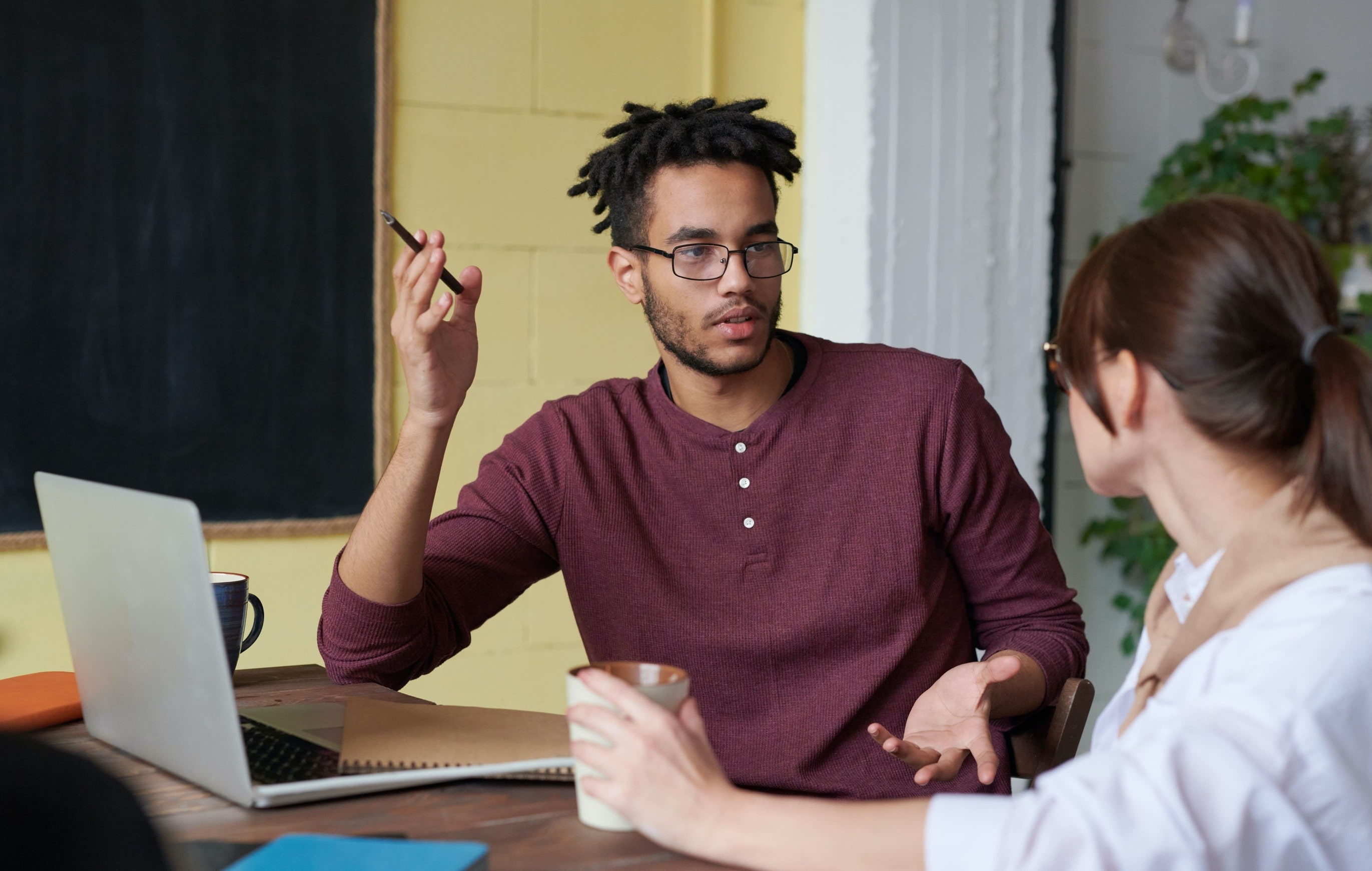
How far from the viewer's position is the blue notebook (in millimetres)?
709

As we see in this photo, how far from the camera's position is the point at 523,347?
2455mm

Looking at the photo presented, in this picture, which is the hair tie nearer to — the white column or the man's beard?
the man's beard

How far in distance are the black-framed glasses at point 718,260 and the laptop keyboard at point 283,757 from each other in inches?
30.5

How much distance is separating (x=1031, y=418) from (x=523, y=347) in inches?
43.7

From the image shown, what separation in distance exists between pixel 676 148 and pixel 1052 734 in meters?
0.87

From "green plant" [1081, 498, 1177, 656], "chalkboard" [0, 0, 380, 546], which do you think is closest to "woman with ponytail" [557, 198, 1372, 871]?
"chalkboard" [0, 0, 380, 546]

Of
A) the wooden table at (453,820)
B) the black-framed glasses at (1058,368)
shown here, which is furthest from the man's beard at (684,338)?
the wooden table at (453,820)

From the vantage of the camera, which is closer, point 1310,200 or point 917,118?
point 917,118

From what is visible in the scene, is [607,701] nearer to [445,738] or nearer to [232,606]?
[445,738]

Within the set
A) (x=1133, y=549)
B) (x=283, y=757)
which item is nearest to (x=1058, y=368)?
(x=283, y=757)

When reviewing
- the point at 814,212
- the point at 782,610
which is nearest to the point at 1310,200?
the point at 814,212

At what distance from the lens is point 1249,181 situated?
2877 millimetres

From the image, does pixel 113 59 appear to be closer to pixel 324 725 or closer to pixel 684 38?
pixel 684 38

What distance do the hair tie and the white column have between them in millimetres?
1716
